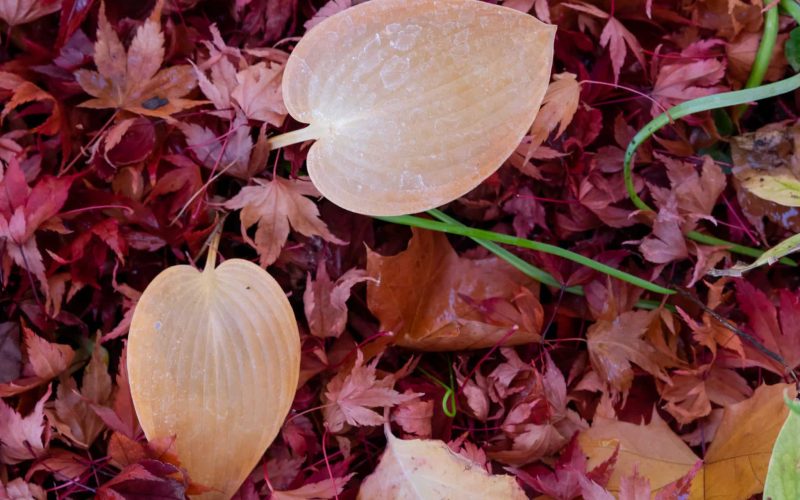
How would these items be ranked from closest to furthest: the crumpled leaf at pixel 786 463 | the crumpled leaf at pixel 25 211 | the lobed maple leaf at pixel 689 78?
the crumpled leaf at pixel 786 463, the crumpled leaf at pixel 25 211, the lobed maple leaf at pixel 689 78

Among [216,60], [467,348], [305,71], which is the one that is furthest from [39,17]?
[467,348]

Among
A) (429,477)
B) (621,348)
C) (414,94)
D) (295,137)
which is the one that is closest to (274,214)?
(295,137)

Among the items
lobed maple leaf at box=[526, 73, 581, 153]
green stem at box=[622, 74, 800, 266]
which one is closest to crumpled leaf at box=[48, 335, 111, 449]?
lobed maple leaf at box=[526, 73, 581, 153]

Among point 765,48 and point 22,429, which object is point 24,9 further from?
point 765,48

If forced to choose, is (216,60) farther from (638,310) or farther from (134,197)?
(638,310)

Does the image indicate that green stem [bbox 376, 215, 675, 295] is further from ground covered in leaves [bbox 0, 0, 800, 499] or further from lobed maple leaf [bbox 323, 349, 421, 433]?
lobed maple leaf [bbox 323, 349, 421, 433]

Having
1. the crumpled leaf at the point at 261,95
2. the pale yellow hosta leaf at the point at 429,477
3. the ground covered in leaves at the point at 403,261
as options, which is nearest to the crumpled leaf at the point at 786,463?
the ground covered in leaves at the point at 403,261

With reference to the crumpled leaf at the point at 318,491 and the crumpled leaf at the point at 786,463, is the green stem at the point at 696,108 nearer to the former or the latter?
the crumpled leaf at the point at 786,463
